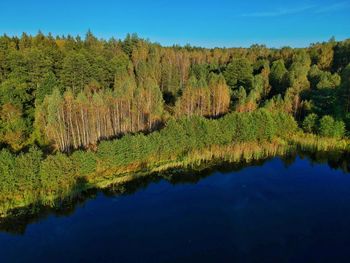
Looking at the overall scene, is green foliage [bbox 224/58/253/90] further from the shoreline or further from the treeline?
the shoreline

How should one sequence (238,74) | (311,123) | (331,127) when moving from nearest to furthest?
1. (331,127)
2. (311,123)
3. (238,74)

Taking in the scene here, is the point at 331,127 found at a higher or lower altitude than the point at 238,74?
lower

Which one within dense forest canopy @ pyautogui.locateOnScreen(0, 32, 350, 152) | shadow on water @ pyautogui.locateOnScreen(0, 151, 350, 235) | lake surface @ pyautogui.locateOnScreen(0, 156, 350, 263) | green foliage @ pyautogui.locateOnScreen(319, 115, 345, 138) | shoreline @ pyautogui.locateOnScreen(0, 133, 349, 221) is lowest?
lake surface @ pyautogui.locateOnScreen(0, 156, 350, 263)

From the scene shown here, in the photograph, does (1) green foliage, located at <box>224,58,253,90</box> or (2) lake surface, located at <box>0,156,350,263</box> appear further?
(1) green foliage, located at <box>224,58,253,90</box>

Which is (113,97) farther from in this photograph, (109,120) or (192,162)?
(192,162)

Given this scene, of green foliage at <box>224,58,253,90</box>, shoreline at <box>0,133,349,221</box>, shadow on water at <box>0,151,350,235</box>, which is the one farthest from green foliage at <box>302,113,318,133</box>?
green foliage at <box>224,58,253,90</box>

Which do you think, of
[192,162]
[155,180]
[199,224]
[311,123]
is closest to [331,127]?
[311,123]

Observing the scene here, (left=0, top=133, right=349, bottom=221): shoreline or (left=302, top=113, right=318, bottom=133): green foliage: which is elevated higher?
(left=302, top=113, right=318, bottom=133): green foliage
